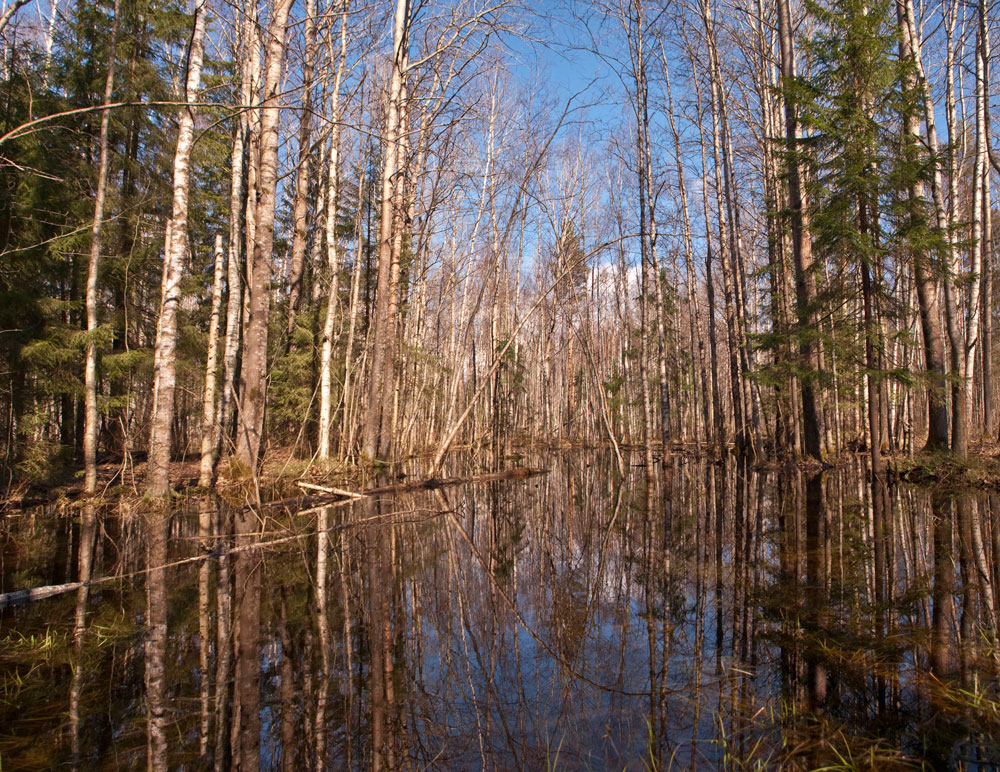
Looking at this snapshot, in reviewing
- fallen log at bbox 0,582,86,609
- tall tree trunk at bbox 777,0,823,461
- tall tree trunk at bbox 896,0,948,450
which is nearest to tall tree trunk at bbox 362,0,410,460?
fallen log at bbox 0,582,86,609

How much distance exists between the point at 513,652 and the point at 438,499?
20.3 ft

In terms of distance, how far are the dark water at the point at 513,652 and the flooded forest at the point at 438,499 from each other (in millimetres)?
24

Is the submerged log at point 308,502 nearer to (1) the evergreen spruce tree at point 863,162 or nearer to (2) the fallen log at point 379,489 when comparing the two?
(2) the fallen log at point 379,489

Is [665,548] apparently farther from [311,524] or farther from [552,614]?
[311,524]

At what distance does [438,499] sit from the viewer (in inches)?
358

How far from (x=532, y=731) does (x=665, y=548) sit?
373cm

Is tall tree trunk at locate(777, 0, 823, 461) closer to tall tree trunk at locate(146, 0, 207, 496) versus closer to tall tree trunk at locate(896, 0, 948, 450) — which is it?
tall tree trunk at locate(896, 0, 948, 450)

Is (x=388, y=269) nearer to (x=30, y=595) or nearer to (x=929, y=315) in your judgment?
(x=30, y=595)

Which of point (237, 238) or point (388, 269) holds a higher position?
point (237, 238)

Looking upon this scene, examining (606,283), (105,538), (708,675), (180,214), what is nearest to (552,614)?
(708,675)

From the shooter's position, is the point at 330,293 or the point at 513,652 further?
the point at 330,293

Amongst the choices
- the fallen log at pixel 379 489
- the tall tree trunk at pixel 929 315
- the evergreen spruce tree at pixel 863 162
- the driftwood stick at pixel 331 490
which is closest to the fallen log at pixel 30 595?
the fallen log at pixel 379 489

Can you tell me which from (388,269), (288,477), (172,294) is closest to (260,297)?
(172,294)

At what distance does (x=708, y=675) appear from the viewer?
2.67 metres
